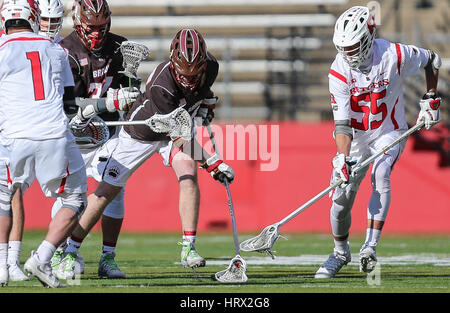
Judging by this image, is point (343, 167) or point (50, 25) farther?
point (50, 25)

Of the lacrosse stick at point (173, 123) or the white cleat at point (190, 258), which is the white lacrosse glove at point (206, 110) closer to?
the lacrosse stick at point (173, 123)

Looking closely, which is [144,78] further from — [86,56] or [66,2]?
[86,56]

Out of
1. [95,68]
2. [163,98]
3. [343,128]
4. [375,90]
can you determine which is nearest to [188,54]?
[163,98]

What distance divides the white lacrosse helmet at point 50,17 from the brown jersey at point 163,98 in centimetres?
81

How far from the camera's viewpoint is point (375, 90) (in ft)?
Answer: 22.6

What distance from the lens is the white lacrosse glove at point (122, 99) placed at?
682 cm

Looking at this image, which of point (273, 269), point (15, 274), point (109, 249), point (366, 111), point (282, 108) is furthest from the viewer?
point (282, 108)

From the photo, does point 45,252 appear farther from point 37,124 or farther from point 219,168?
point 219,168

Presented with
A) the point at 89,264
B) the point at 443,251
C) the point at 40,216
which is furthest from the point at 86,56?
the point at 40,216

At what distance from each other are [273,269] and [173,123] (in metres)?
1.45

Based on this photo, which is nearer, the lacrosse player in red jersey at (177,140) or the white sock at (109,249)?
the lacrosse player in red jersey at (177,140)

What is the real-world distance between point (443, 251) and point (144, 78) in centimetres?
725

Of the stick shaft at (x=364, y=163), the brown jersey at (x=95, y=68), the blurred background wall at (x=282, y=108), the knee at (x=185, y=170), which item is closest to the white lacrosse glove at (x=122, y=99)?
the brown jersey at (x=95, y=68)

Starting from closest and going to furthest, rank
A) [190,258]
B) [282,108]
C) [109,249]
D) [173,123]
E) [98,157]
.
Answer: [190,258], [173,123], [109,249], [98,157], [282,108]
